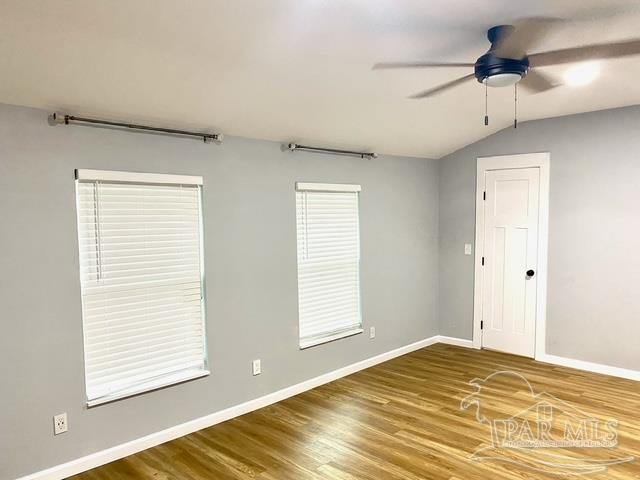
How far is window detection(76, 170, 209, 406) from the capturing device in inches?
113

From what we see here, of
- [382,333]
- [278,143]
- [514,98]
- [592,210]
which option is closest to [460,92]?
[514,98]

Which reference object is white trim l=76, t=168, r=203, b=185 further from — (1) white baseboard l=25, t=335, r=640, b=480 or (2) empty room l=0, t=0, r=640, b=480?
(1) white baseboard l=25, t=335, r=640, b=480

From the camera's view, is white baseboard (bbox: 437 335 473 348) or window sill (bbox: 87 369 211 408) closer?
window sill (bbox: 87 369 211 408)

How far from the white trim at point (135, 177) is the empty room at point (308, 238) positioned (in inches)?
0.5

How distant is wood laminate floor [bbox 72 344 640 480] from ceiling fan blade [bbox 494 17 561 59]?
2406mm

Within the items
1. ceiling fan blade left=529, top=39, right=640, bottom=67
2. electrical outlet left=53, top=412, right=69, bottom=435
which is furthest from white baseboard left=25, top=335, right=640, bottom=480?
ceiling fan blade left=529, top=39, right=640, bottom=67

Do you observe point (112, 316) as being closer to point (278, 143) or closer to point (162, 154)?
point (162, 154)

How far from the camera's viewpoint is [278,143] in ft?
12.6

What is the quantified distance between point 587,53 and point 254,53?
1.99 metres

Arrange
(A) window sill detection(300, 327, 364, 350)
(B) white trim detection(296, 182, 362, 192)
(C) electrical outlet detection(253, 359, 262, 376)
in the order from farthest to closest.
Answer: (A) window sill detection(300, 327, 364, 350) < (B) white trim detection(296, 182, 362, 192) < (C) electrical outlet detection(253, 359, 262, 376)

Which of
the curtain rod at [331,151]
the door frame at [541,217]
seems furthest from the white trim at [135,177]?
the door frame at [541,217]

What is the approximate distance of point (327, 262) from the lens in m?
4.35

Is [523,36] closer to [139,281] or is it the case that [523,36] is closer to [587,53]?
[587,53]

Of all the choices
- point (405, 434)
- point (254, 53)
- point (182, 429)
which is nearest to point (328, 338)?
point (405, 434)
